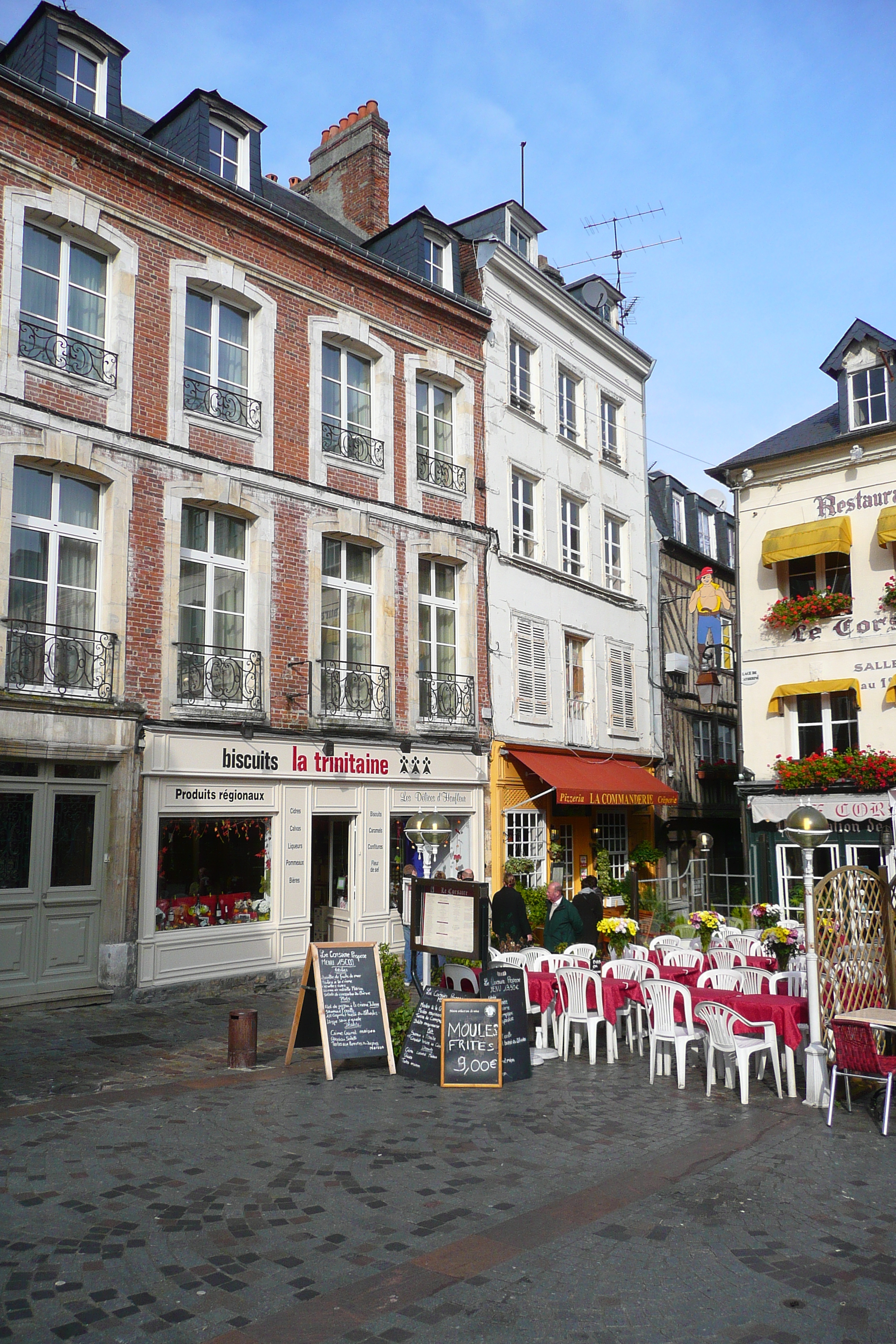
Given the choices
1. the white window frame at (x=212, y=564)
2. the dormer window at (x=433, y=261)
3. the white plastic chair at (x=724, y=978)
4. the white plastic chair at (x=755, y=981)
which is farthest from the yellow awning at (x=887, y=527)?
the white window frame at (x=212, y=564)

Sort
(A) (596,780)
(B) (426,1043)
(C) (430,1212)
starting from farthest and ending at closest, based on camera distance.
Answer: (A) (596,780) < (B) (426,1043) < (C) (430,1212)

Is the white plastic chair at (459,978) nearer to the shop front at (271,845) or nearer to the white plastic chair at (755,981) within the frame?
the white plastic chair at (755,981)

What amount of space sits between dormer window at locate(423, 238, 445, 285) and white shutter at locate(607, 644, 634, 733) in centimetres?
781

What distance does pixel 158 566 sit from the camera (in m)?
13.0

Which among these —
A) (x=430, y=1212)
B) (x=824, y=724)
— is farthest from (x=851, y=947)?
(x=824, y=724)

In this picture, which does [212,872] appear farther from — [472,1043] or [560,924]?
[472,1043]

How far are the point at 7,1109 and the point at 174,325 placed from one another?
9591mm

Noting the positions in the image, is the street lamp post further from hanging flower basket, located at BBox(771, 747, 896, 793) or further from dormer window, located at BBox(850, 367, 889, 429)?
dormer window, located at BBox(850, 367, 889, 429)

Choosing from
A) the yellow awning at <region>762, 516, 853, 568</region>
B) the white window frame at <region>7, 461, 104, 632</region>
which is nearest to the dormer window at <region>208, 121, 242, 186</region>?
the white window frame at <region>7, 461, 104, 632</region>

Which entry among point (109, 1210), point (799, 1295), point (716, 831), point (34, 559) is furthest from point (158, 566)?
point (716, 831)

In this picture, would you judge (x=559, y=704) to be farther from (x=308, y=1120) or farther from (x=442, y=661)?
(x=308, y=1120)

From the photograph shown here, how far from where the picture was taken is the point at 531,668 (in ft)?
61.7

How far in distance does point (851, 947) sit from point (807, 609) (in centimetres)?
1177

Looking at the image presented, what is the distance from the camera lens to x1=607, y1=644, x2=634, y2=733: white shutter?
21219 mm
